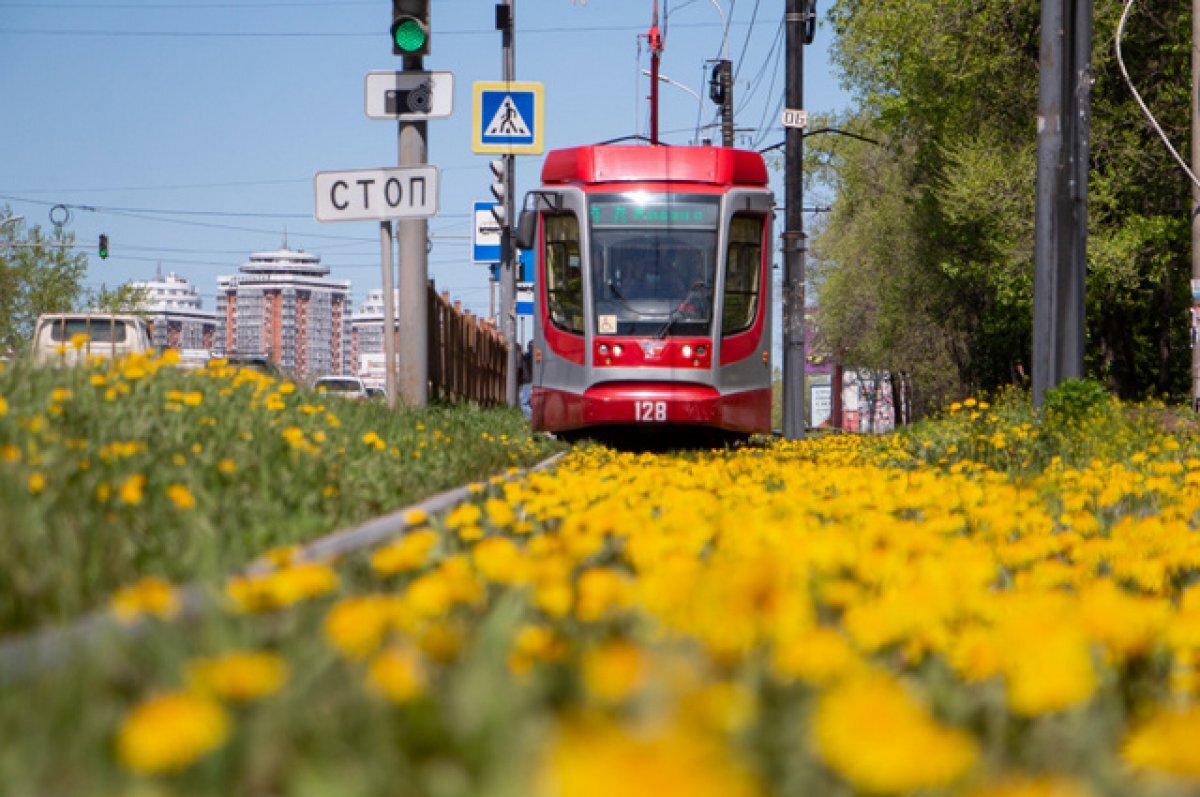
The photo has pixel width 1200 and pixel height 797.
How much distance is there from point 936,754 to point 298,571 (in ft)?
4.84

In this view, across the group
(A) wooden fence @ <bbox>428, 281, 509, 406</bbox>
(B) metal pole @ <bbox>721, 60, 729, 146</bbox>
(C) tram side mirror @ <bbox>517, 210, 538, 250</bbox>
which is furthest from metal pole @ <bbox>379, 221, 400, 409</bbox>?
(B) metal pole @ <bbox>721, 60, 729, 146</bbox>

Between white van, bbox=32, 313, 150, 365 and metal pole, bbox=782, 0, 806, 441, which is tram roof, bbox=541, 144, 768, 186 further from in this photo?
metal pole, bbox=782, 0, 806, 441

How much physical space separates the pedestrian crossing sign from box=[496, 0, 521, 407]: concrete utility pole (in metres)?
4.42

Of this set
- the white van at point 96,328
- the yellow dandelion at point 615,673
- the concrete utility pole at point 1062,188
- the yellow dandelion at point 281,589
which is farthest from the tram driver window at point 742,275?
the yellow dandelion at point 615,673

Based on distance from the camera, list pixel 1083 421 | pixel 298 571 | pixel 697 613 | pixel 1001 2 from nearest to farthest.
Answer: pixel 697 613
pixel 298 571
pixel 1083 421
pixel 1001 2

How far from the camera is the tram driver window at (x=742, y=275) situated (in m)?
14.7

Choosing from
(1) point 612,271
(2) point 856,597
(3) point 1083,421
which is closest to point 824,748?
(2) point 856,597

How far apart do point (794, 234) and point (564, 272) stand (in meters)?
10.0

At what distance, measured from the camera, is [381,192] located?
1067 centimetres

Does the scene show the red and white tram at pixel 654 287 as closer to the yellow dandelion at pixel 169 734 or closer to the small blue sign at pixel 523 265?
the yellow dandelion at pixel 169 734

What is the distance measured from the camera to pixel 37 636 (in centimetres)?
248

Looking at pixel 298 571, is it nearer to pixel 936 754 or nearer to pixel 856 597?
pixel 856 597

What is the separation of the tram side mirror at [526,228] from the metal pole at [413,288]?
2.30 m

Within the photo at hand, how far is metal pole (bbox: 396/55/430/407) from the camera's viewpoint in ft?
39.0
